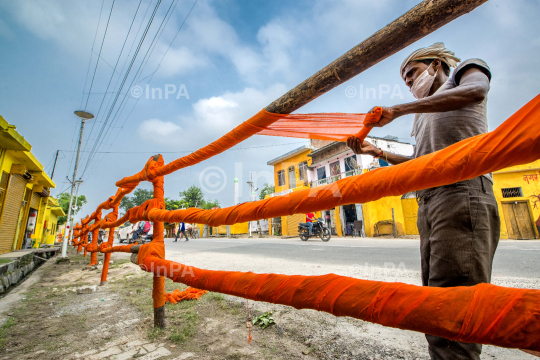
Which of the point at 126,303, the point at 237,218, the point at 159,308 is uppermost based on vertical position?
the point at 237,218

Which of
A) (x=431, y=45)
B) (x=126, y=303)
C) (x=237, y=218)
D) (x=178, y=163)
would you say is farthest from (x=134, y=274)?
(x=431, y=45)

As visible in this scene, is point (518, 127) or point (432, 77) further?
point (432, 77)

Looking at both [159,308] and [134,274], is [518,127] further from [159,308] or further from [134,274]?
[134,274]

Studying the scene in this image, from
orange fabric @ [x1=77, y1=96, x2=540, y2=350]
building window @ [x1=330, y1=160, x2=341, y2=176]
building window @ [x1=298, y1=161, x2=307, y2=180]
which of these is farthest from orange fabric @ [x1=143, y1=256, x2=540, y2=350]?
building window @ [x1=298, y1=161, x2=307, y2=180]

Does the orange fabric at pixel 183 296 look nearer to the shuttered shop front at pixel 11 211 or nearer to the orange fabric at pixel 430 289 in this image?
the orange fabric at pixel 430 289

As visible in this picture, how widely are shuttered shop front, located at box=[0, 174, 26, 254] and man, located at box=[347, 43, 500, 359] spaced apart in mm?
11755

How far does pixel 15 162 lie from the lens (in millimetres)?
8344

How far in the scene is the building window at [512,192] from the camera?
12.9m

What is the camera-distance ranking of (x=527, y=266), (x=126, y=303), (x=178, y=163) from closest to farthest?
(x=178, y=163), (x=126, y=303), (x=527, y=266)

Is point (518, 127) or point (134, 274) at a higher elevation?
point (518, 127)

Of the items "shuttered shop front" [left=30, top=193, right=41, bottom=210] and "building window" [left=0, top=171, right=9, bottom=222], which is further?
"shuttered shop front" [left=30, top=193, right=41, bottom=210]

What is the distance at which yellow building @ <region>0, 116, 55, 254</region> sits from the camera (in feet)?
23.0

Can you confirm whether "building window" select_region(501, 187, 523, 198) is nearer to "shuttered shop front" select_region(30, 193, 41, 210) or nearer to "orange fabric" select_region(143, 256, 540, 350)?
"orange fabric" select_region(143, 256, 540, 350)

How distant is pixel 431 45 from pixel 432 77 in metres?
0.25
